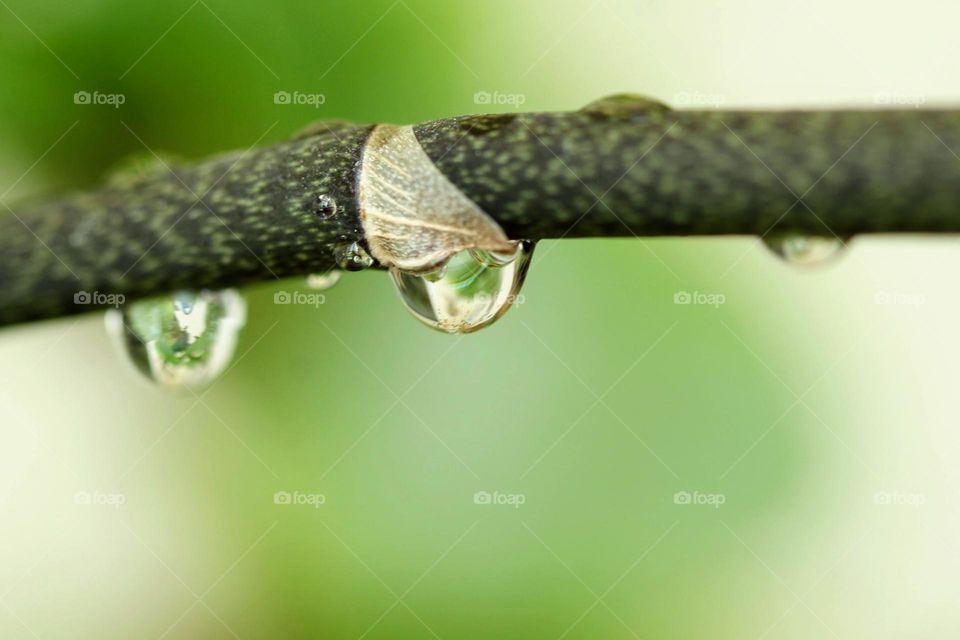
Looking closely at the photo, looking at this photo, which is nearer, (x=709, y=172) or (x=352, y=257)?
(x=709, y=172)

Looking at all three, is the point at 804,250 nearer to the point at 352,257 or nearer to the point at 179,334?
the point at 352,257

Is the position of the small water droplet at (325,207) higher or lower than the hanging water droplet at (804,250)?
higher

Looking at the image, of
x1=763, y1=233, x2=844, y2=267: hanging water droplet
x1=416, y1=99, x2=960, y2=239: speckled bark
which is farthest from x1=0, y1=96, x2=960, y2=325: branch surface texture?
x1=763, y1=233, x2=844, y2=267: hanging water droplet

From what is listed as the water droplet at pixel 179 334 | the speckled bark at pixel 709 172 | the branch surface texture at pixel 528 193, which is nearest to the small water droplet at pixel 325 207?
the branch surface texture at pixel 528 193

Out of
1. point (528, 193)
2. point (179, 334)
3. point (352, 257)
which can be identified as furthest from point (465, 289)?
point (179, 334)

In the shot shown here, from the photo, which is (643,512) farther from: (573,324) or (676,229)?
(676,229)

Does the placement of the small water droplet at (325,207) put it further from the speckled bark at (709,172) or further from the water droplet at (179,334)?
the water droplet at (179,334)

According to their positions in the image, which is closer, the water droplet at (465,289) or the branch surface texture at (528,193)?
the branch surface texture at (528,193)
